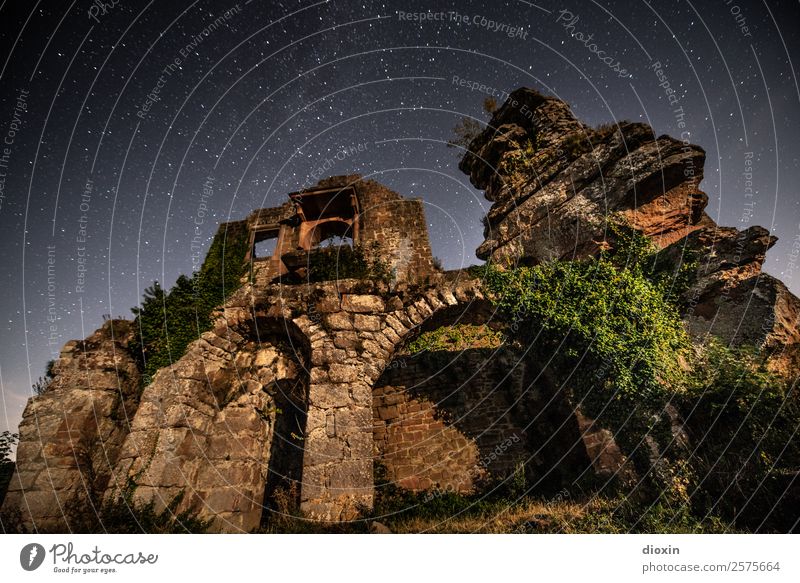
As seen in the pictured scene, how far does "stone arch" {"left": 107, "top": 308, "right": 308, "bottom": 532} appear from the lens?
565 centimetres

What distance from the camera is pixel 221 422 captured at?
6.77 m

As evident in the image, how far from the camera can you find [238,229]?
14977 mm

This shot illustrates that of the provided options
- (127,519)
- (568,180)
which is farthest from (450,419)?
(568,180)

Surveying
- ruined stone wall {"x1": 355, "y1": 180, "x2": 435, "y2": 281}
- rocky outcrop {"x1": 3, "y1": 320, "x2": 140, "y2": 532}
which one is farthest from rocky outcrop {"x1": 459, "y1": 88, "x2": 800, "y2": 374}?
rocky outcrop {"x1": 3, "y1": 320, "x2": 140, "y2": 532}

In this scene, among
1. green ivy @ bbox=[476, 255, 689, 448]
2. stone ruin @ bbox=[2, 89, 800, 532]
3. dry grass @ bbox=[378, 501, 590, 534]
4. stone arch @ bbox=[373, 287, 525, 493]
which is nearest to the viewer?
dry grass @ bbox=[378, 501, 590, 534]

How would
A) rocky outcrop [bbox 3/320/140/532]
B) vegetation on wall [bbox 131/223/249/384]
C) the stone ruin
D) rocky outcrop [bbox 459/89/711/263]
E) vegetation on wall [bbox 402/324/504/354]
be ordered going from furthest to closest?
vegetation on wall [bbox 402/324/504/354], rocky outcrop [bbox 459/89/711/263], vegetation on wall [bbox 131/223/249/384], the stone ruin, rocky outcrop [bbox 3/320/140/532]

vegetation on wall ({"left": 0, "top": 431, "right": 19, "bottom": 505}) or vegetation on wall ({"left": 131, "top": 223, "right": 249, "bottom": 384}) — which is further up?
vegetation on wall ({"left": 131, "top": 223, "right": 249, "bottom": 384})

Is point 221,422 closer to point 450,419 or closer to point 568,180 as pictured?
point 450,419
